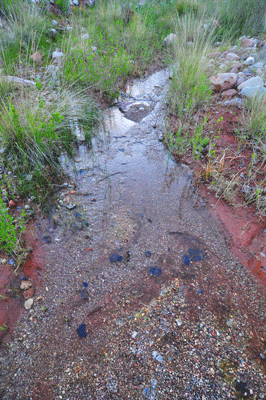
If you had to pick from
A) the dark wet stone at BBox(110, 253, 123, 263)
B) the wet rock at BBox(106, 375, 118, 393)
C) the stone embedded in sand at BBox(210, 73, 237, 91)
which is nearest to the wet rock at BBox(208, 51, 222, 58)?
the stone embedded in sand at BBox(210, 73, 237, 91)

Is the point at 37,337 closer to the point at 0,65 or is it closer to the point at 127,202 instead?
the point at 127,202

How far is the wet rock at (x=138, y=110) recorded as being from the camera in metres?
4.05

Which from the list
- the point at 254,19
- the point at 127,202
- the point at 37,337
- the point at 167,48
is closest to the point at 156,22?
the point at 167,48

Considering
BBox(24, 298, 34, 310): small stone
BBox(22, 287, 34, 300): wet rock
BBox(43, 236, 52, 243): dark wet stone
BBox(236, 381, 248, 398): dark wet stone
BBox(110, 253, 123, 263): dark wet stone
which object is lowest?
BBox(24, 298, 34, 310): small stone

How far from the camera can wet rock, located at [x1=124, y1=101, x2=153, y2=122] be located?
159 inches

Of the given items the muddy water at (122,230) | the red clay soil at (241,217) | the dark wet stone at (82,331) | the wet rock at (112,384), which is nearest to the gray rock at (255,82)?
the red clay soil at (241,217)

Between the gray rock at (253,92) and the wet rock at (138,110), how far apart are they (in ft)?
5.37

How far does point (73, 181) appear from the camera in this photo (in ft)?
9.50

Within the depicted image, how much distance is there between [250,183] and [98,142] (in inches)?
88.9

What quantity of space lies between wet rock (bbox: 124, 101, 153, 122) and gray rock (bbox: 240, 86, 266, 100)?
64.5 inches

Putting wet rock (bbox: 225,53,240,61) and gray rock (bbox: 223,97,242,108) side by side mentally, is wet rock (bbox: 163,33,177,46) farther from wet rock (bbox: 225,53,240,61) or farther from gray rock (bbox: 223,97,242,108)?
gray rock (bbox: 223,97,242,108)

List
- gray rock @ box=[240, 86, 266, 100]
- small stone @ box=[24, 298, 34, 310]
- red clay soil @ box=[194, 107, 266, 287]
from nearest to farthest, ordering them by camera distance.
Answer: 1. small stone @ box=[24, 298, 34, 310]
2. red clay soil @ box=[194, 107, 266, 287]
3. gray rock @ box=[240, 86, 266, 100]

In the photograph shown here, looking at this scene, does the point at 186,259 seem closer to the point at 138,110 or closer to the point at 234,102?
the point at 138,110

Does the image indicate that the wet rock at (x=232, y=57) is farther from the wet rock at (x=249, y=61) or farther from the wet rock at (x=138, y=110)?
the wet rock at (x=138, y=110)
